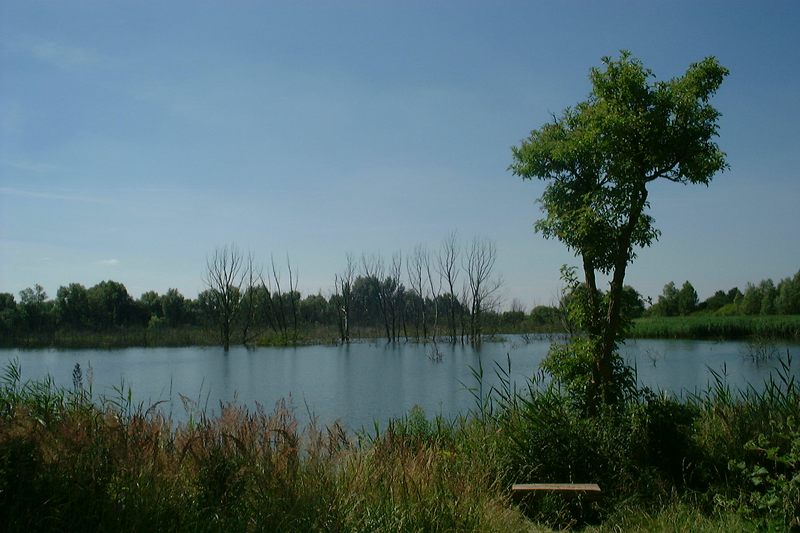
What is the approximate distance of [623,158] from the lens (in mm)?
8352

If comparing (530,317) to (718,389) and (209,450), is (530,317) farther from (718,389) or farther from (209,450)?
(209,450)

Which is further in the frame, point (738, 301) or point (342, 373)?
point (738, 301)

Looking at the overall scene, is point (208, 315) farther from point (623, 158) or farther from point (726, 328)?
point (623, 158)

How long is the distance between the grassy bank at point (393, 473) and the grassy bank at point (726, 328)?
3086 cm

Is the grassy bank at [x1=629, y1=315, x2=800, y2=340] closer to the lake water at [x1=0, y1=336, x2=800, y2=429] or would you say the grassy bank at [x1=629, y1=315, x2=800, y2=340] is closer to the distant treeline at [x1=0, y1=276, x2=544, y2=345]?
the lake water at [x1=0, y1=336, x2=800, y2=429]

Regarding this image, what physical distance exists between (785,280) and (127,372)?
1751 inches

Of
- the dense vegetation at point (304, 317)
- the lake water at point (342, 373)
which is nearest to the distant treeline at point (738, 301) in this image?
the dense vegetation at point (304, 317)

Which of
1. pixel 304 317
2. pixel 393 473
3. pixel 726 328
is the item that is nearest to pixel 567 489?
pixel 393 473

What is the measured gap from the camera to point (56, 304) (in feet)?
152

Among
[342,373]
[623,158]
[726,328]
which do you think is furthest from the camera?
[726,328]

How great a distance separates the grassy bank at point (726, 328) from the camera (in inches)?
1426

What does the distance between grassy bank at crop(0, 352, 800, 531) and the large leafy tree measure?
1080 millimetres

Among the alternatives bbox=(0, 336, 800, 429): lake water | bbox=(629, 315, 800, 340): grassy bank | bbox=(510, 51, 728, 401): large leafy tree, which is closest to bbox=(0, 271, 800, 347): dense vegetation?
bbox=(629, 315, 800, 340): grassy bank

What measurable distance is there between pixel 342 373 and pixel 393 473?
21420 millimetres
